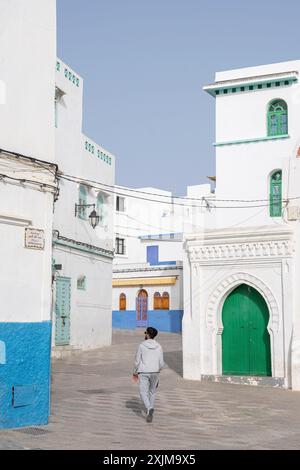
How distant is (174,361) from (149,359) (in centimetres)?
944

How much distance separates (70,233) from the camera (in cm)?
2148

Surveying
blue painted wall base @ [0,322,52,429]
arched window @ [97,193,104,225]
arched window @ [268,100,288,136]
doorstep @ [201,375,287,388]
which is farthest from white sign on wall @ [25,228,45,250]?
arched window @ [97,193,104,225]

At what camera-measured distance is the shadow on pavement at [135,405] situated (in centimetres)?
1009

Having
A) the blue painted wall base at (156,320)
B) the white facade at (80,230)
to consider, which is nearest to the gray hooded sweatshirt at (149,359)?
the white facade at (80,230)

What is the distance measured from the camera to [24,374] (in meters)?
8.62

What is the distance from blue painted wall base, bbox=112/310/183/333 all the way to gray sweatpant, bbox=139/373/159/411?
24958mm

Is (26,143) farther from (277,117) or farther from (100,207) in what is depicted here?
(100,207)

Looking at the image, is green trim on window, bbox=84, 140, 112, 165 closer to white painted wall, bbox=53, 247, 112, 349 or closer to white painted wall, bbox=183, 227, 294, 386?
white painted wall, bbox=53, 247, 112, 349

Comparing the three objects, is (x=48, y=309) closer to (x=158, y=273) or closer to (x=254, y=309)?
(x=254, y=309)

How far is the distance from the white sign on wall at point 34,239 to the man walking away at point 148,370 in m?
2.13

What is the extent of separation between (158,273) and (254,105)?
Answer: 17.6 metres

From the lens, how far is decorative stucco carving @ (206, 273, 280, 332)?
13781 millimetres

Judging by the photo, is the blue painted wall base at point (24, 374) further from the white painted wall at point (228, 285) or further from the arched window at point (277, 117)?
the arched window at point (277, 117)
